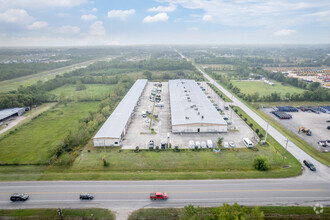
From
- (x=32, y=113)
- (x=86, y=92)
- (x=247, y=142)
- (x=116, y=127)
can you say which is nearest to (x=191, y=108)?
(x=247, y=142)

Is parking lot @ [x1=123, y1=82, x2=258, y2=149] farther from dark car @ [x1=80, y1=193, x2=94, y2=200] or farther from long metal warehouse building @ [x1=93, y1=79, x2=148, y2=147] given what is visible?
dark car @ [x1=80, y1=193, x2=94, y2=200]

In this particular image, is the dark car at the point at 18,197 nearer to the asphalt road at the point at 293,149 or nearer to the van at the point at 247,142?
the van at the point at 247,142

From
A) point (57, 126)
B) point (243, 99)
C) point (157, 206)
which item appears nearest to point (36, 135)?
point (57, 126)

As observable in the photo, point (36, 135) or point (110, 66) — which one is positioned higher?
point (110, 66)

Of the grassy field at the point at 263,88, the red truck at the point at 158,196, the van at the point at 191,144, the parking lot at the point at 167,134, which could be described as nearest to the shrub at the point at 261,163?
the parking lot at the point at 167,134

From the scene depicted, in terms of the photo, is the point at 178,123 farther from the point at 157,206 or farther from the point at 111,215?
the point at 111,215

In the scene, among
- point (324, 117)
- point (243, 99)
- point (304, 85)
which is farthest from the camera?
point (304, 85)

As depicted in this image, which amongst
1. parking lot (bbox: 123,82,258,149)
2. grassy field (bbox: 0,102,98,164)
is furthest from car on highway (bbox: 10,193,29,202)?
parking lot (bbox: 123,82,258,149)
